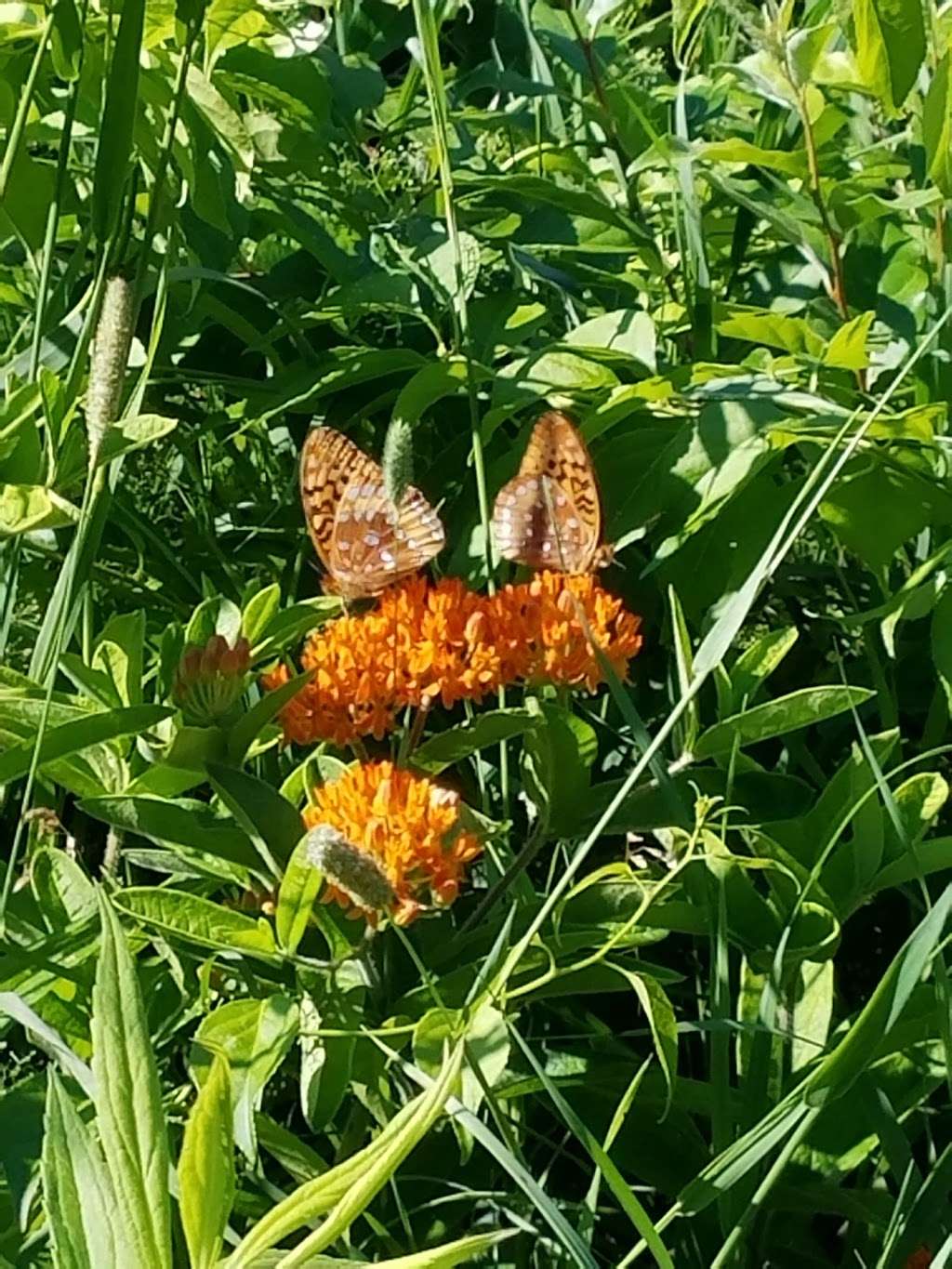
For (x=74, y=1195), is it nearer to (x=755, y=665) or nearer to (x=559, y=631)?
(x=559, y=631)

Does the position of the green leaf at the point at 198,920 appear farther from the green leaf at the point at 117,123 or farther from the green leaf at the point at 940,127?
the green leaf at the point at 940,127

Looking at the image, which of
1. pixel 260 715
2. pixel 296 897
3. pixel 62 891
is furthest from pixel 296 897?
pixel 62 891

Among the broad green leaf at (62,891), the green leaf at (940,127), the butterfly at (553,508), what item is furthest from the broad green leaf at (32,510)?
the green leaf at (940,127)

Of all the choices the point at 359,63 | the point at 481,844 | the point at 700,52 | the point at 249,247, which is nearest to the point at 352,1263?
the point at 481,844

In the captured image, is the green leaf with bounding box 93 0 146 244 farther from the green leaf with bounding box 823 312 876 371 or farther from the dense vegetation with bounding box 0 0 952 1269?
the green leaf with bounding box 823 312 876 371

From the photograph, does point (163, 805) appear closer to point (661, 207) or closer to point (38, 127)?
point (38, 127)
